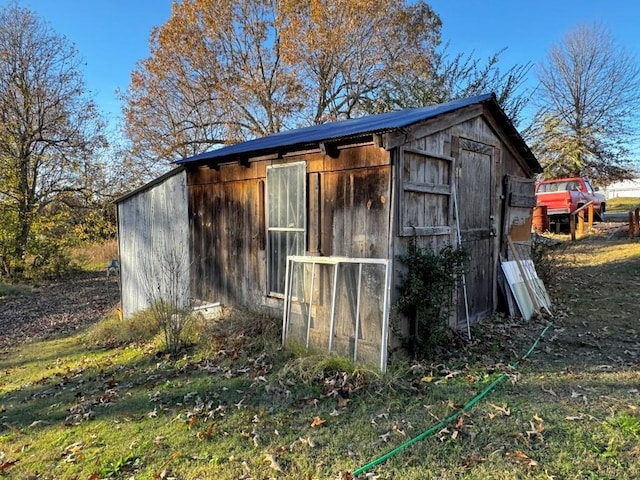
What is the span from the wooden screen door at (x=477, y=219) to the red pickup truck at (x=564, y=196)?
10478 mm

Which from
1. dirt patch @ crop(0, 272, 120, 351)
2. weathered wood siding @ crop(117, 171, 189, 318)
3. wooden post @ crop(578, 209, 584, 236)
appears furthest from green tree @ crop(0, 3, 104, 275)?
wooden post @ crop(578, 209, 584, 236)

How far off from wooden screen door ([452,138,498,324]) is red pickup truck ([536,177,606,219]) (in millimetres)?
10478

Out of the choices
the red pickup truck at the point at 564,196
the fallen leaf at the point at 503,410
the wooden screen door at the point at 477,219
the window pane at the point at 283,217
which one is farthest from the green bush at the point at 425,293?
the red pickup truck at the point at 564,196

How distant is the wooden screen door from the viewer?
6.04m

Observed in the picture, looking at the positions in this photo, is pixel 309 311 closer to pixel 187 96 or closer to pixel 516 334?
pixel 516 334

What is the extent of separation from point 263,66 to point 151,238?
1229 cm

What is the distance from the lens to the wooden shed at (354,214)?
4801 mm

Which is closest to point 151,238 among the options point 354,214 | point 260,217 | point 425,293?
point 260,217

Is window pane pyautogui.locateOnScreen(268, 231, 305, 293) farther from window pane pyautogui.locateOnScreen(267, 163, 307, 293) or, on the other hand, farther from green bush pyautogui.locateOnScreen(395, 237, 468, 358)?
green bush pyautogui.locateOnScreen(395, 237, 468, 358)

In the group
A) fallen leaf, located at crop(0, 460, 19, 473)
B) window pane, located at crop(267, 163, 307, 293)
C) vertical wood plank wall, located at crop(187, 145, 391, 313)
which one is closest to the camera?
fallen leaf, located at crop(0, 460, 19, 473)

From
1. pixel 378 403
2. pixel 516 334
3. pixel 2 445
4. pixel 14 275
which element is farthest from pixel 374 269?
pixel 14 275

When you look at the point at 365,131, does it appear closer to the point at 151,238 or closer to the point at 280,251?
the point at 280,251

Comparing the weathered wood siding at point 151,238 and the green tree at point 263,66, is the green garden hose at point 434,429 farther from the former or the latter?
the green tree at point 263,66

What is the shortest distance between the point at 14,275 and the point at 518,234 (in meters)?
14.9
